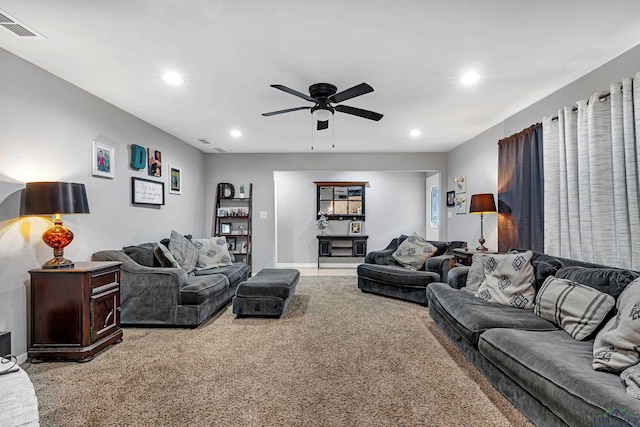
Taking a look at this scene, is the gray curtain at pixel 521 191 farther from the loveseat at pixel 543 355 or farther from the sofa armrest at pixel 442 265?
the loveseat at pixel 543 355

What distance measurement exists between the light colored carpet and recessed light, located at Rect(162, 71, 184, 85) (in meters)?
2.47

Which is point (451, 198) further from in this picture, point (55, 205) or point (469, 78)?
point (55, 205)

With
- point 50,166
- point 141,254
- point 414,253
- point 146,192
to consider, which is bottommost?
point 414,253

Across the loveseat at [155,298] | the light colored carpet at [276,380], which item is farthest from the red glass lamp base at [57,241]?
the light colored carpet at [276,380]

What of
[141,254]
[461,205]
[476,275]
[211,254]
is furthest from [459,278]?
[141,254]

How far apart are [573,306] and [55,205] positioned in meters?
3.88

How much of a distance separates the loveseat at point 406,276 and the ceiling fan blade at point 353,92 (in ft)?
8.93

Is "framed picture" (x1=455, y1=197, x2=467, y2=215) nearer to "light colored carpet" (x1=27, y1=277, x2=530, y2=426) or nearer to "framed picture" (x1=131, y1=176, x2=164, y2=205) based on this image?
"light colored carpet" (x1=27, y1=277, x2=530, y2=426)

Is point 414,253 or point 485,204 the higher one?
point 485,204

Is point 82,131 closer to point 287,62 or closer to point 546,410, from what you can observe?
point 287,62

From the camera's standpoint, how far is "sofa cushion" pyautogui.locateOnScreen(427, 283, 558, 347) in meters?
2.47

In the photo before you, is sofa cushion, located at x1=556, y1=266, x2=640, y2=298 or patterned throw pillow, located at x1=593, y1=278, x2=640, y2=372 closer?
patterned throw pillow, located at x1=593, y1=278, x2=640, y2=372

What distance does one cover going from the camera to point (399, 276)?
4.79 metres

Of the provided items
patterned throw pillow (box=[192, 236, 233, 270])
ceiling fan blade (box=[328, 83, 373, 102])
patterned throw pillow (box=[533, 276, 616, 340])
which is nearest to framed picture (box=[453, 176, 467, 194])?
patterned throw pillow (box=[533, 276, 616, 340])
